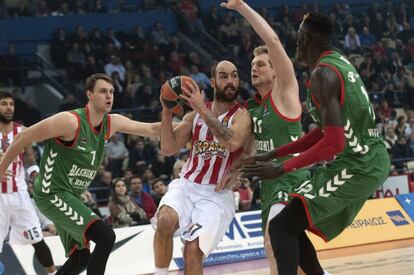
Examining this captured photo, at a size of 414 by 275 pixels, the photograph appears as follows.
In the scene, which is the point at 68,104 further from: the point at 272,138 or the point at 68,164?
the point at 272,138

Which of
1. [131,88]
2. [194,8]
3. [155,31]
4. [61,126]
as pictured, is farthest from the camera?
[194,8]

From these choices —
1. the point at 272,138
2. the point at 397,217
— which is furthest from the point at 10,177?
the point at 397,217

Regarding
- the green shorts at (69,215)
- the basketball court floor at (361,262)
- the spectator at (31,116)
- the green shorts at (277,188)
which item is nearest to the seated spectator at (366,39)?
the spectator at (31,116)

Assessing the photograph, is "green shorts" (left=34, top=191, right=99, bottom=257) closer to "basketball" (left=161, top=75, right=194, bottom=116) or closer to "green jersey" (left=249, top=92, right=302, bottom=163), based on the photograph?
"basketball" (left=161, top=75, right=194, bottom=116)

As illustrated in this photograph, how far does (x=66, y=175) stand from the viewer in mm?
6781

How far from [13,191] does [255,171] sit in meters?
4.79

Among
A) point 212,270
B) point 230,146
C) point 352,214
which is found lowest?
point 212,270

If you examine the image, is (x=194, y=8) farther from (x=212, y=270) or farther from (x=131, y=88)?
(x=212, y=270)

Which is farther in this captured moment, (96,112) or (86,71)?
(86,71)

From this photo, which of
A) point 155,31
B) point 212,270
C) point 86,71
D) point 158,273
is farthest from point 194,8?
point 158,273

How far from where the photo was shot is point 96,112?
275 inches

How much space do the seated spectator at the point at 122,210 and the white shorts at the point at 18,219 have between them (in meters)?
1.85

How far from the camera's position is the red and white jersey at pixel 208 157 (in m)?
6.21

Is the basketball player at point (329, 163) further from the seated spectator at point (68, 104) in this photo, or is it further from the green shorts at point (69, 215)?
the seated spectator at point (68, 104)
